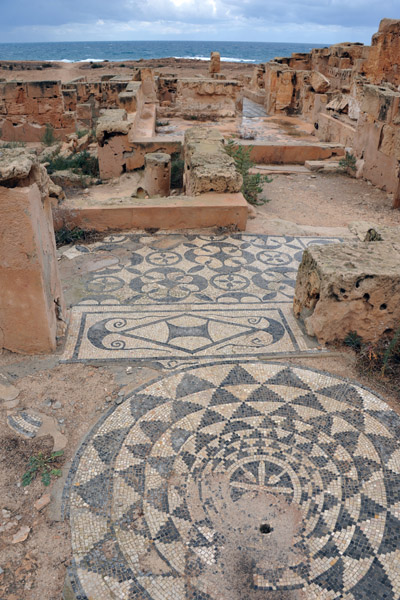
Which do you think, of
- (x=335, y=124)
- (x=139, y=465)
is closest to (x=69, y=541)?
(x=139, y=465)

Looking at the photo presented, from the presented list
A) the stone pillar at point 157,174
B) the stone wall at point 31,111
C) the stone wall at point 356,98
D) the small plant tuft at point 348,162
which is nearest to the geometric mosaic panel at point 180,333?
the stone pillar at point 157,174

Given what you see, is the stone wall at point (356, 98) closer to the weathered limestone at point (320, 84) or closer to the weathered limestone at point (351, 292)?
the weathered limestone at point (320, 84)

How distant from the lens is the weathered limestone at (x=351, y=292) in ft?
11.5

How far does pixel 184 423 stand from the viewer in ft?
9.56

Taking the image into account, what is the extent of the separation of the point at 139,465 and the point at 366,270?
231cm

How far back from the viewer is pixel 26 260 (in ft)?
10.4

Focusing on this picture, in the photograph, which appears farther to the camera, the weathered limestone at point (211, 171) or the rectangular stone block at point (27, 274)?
the weathered limestone at point (211, 171)

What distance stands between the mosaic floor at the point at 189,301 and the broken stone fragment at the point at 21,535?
1.45 m

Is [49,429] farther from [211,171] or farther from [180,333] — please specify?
[211,171]

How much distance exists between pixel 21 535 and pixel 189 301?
2.58 meters

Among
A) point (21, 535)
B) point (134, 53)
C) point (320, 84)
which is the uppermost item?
point (134, 53)

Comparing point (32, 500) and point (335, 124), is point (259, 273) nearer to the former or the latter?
point (32, 500)

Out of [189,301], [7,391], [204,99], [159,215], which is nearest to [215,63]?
[204,99]

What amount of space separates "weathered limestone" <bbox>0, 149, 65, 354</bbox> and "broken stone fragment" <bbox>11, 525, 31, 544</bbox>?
1562mm
